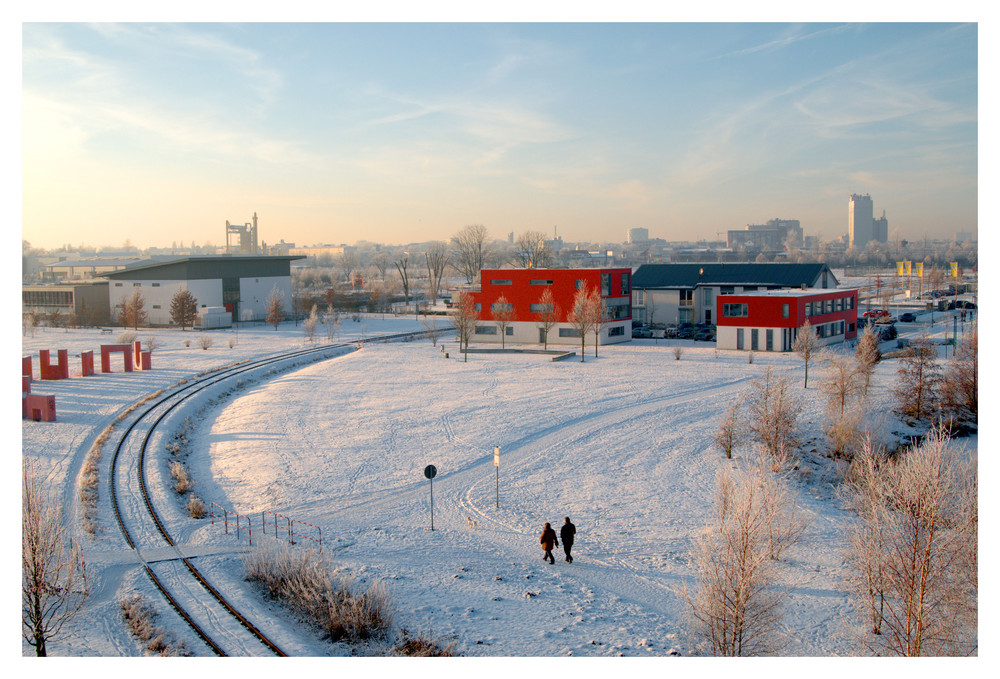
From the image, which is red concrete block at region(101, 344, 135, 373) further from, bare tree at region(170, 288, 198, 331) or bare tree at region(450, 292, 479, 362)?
bare tree at region(170, 288, 198, 331)

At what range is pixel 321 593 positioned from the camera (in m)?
12.7

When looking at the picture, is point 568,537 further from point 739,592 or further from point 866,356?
point 866,356

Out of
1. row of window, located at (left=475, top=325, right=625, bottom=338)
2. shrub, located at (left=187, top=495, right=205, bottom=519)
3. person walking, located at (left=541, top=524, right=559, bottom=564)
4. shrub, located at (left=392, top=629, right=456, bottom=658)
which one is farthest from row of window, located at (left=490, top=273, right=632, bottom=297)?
shrub, located at (left=392, top=629, right=456, bottom=658)

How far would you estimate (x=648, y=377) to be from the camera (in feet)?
124

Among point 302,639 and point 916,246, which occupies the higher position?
point 916,246

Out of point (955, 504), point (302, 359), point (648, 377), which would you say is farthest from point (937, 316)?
point (955, 504)

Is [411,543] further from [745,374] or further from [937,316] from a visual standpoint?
[937,316]

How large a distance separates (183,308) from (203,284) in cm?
505

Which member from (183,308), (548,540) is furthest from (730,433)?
(183,308)

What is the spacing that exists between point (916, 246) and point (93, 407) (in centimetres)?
Result: 14942

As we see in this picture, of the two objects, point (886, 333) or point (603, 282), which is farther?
point (603, 282)

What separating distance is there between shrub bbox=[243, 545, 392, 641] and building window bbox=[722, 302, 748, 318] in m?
38.5

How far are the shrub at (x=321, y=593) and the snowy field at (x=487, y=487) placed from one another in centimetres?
38

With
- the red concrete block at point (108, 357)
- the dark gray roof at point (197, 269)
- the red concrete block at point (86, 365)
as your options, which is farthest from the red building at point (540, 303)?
the dark gray roof at point (197, 269)
